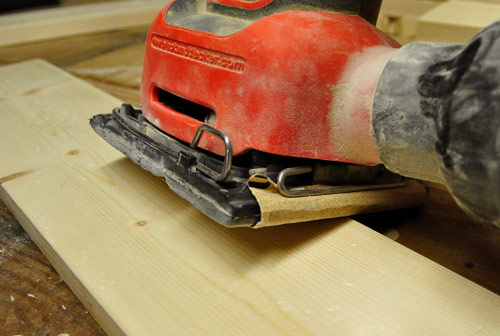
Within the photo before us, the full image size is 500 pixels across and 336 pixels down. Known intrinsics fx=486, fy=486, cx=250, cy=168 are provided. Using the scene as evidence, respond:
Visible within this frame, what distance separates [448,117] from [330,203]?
0.84 feet

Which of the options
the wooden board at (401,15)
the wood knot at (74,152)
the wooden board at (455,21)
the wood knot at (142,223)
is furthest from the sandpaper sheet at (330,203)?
the wooden board at (401,15)

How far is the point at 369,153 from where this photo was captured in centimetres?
75

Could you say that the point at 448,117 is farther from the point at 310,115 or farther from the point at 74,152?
the point at 74,152

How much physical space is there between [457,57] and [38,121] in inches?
41.3

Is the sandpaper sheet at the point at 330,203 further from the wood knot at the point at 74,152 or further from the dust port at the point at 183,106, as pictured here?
the wood knot at the point at 74,152

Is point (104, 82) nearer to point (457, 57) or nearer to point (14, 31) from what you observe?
point (14, 31)

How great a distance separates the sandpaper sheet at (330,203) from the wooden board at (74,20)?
192 cm

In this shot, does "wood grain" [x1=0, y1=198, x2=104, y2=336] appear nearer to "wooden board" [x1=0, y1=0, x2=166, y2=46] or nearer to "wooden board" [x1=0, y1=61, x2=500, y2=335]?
"wooden board" [x1=0, y1=61, x2=500, y2=335]

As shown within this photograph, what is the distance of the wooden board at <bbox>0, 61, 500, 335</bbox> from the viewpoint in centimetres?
65

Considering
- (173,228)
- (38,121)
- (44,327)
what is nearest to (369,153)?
(173,228)

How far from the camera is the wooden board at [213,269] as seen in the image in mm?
653

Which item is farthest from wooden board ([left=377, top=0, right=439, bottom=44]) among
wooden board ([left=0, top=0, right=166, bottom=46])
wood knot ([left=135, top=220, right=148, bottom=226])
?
wood knot ([left=135, top=220, right=148, bottom=226])

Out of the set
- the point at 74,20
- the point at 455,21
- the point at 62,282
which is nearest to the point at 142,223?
the point at 62,282

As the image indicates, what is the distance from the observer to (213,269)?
2.46ft
